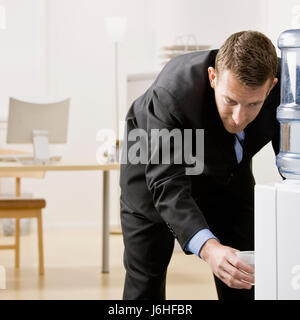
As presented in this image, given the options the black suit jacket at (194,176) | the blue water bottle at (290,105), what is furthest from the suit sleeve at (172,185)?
the blue water bottle at (290,105)

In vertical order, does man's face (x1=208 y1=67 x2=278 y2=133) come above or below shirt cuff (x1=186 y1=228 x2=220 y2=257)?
above

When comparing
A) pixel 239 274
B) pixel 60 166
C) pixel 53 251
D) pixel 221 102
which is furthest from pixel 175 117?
pixel 53 251

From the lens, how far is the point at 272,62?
5.06 feet

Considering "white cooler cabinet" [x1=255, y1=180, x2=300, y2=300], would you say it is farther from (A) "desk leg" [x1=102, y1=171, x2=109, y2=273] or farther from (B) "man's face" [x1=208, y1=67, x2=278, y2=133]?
(A) "desk leg" [x1=102, y1=171, x2=109, y2=273]

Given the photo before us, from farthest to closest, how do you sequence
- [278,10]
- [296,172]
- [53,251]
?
[53,251] → [278,10] → [296,172]

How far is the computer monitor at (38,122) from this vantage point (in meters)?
4.47

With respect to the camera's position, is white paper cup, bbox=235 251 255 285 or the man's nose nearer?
white paper cup, bbox=235 251 255 285

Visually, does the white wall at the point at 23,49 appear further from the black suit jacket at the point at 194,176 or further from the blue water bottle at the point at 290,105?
the blue water bottle at the point at 290,105

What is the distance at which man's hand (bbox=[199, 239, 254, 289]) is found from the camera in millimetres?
1447

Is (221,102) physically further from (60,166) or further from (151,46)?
(151,46)

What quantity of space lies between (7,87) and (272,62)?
495 centimetres

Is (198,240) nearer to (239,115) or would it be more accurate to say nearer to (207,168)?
(239,115)

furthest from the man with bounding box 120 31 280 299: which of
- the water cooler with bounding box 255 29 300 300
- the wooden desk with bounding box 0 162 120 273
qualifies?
the wooden desk with bounding box 0 162 120 273

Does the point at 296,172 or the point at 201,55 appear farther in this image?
the point at 201,55
